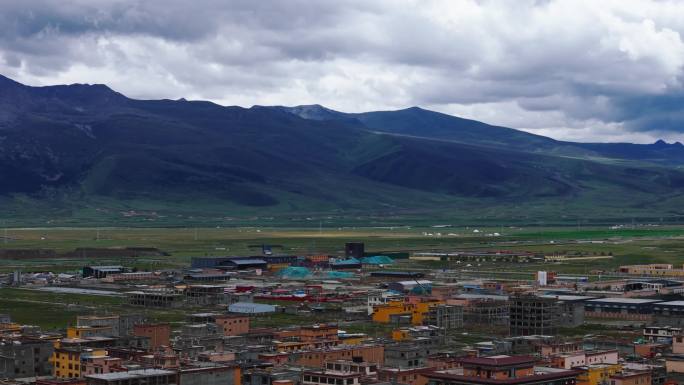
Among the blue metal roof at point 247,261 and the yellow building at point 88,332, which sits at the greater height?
the blue metal roof at point 247,261

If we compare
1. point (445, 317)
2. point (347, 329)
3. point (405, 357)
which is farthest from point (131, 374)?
point (445, 317)

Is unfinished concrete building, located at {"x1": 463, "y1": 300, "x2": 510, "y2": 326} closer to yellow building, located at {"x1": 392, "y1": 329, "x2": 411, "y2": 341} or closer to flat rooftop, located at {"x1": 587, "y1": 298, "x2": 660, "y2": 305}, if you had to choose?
flat rooftop, located at {"x1": 587, "y1": 298, "x2": 660, "y2": 305}

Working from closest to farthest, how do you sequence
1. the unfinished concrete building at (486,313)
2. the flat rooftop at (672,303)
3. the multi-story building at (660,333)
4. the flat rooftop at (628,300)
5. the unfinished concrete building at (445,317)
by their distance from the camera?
1. the multi-story building at (660,333)
2. the unfinished concrete building at (445,317)
3. the flat rooftop at (672,303)
4. the unfinished concrete building at (486,313)
5. the flat rooftop at (628,300)

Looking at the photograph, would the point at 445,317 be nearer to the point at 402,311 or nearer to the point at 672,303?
the point at 402,311

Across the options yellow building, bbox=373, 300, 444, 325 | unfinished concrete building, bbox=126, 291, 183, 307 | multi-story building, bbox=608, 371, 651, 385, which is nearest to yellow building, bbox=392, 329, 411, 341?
yellow building, bbox=373, 300, 444, 325

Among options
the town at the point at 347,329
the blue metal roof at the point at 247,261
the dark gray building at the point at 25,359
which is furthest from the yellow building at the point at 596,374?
the blue metal roof at the point at 247,261

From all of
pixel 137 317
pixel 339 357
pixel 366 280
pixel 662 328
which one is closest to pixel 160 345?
pixel 137 317

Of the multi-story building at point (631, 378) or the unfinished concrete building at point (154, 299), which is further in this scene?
the unfinished concrete building at point (154, 299)

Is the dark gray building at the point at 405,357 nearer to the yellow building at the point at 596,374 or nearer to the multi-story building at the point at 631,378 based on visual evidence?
the yellow building at the point at 596,374
